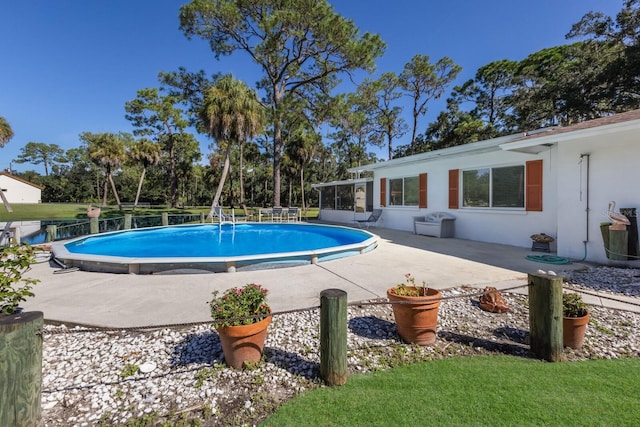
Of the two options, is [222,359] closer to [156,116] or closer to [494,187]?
[494,187]

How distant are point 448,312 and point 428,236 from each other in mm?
6976

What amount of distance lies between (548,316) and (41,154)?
75.5m

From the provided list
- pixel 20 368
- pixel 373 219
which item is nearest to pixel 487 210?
pixel 373 219

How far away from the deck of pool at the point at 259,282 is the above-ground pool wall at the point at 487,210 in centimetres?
128

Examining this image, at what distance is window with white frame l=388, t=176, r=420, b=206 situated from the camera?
1183 cm

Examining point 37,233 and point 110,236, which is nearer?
point 110,236

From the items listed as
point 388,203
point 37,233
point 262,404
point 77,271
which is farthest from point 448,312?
point 37,233

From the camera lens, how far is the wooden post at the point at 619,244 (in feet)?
17.6

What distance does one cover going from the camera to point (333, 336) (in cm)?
223

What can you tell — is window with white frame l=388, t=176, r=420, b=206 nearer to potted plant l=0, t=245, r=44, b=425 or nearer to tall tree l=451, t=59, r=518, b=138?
potted plant l=0, t=245, r=44, b=425

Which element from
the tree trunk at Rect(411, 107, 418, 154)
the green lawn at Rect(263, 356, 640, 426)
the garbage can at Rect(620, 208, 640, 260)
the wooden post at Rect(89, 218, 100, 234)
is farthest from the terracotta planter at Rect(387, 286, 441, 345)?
the tree trunk at Rect(411, 107, 418, 154)

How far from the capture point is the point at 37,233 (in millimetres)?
11711

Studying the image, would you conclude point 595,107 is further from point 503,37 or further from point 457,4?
point 457,4

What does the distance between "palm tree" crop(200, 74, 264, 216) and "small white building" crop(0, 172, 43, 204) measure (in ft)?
88.1
